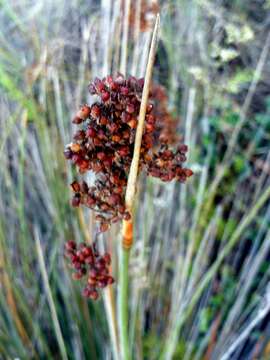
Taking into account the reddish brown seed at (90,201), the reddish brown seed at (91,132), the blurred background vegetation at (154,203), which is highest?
the blurred background vegetation at (154,203)

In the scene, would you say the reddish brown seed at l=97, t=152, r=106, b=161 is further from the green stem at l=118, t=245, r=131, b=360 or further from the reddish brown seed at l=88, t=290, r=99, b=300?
the reddish brown seed at l=88, t=290, r=99, b=300

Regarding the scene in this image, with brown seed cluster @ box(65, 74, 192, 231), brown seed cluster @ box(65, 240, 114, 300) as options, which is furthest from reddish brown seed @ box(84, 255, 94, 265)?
brown seed cluster @ box(65, 74, 192, 231)

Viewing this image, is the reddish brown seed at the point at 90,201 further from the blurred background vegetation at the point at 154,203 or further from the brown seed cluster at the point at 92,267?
the blurred background vegetation at the point at 154,203

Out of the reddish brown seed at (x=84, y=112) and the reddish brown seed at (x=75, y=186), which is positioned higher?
the reddish brown seed at (x=84, y=112)

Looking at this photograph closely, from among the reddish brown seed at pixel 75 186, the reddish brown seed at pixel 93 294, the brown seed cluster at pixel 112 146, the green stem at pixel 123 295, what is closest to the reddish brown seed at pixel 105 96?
the brown seed cluster at pixel 112 146

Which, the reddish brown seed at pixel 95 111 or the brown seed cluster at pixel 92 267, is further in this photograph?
the brown seed cluster at pixel 92 267

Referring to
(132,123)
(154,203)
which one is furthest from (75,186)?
(154,203)
